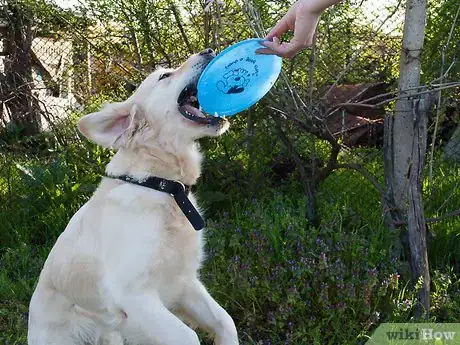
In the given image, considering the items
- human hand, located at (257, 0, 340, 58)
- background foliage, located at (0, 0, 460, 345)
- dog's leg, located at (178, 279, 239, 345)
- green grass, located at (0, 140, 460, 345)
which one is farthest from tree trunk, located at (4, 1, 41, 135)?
human hand, located at (257, 0, 340, 58)

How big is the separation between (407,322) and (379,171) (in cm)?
199

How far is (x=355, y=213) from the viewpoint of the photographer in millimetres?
4719

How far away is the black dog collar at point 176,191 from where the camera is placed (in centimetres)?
329

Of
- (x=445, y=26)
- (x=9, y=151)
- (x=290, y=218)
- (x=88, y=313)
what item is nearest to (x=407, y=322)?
Answer: (x=290, y=218)

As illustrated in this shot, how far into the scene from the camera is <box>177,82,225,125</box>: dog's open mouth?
135 inches

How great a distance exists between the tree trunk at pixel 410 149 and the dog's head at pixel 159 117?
1242mm

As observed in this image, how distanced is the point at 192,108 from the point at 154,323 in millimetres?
1112

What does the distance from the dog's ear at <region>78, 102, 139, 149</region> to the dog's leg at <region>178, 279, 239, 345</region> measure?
30.5 inches

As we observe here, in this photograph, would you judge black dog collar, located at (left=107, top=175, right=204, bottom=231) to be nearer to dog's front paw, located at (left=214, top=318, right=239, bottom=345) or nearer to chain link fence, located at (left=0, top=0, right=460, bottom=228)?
dog's front paw, located at (left=214, top=318, right=239, bottom=345)

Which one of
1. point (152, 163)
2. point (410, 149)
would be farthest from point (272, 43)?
point (410, 149)

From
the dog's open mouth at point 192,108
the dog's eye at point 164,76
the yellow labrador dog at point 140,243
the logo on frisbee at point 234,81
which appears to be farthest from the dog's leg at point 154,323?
the dog's eye at point 164,76

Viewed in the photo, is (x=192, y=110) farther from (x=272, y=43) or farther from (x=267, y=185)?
(x=267, y=185)

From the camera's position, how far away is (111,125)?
134 inches

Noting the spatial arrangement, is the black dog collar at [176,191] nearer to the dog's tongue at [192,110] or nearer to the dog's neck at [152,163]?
the dog's neck at [152,163]
